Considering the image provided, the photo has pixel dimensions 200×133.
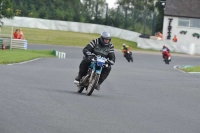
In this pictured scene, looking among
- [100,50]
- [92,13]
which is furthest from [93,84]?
[92,13]

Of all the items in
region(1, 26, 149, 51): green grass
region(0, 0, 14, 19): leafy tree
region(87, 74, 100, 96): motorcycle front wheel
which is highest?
region(0, 0, 14, 19): leafy tree

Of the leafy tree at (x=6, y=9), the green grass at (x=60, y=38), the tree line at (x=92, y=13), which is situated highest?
the tree line at (x=92, y=13)

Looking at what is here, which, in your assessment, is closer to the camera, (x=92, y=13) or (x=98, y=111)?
(x=98, y=111)

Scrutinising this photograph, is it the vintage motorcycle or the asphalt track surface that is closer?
the asphalt track surface

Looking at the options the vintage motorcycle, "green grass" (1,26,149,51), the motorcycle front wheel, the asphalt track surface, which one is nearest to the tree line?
"green grass" (1,26,149,51)

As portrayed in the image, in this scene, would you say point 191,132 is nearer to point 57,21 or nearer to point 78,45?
point 78,45

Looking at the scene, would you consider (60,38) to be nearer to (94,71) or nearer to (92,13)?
(92,13)

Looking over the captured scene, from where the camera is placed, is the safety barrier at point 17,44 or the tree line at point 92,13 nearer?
the safety barrier at point 17,44

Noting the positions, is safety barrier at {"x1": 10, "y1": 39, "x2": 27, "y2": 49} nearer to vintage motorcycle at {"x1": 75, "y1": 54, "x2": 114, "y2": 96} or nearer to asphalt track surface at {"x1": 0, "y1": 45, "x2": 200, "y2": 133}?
asphalt track surface at {"x1": 0, "y1": 45, "x2": 200, "y2": 133}

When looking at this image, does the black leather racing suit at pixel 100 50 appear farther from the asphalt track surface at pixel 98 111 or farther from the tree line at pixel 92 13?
the tree line at pixel 92 13

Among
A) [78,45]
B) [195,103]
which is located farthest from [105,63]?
[78,45]

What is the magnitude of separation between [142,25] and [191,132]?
58154 mm

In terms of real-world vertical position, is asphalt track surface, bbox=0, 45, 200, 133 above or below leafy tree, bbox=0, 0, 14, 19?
below

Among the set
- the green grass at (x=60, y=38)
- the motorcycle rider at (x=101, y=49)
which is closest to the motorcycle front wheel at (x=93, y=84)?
the motorcycle rider at (x=101, y=49)
